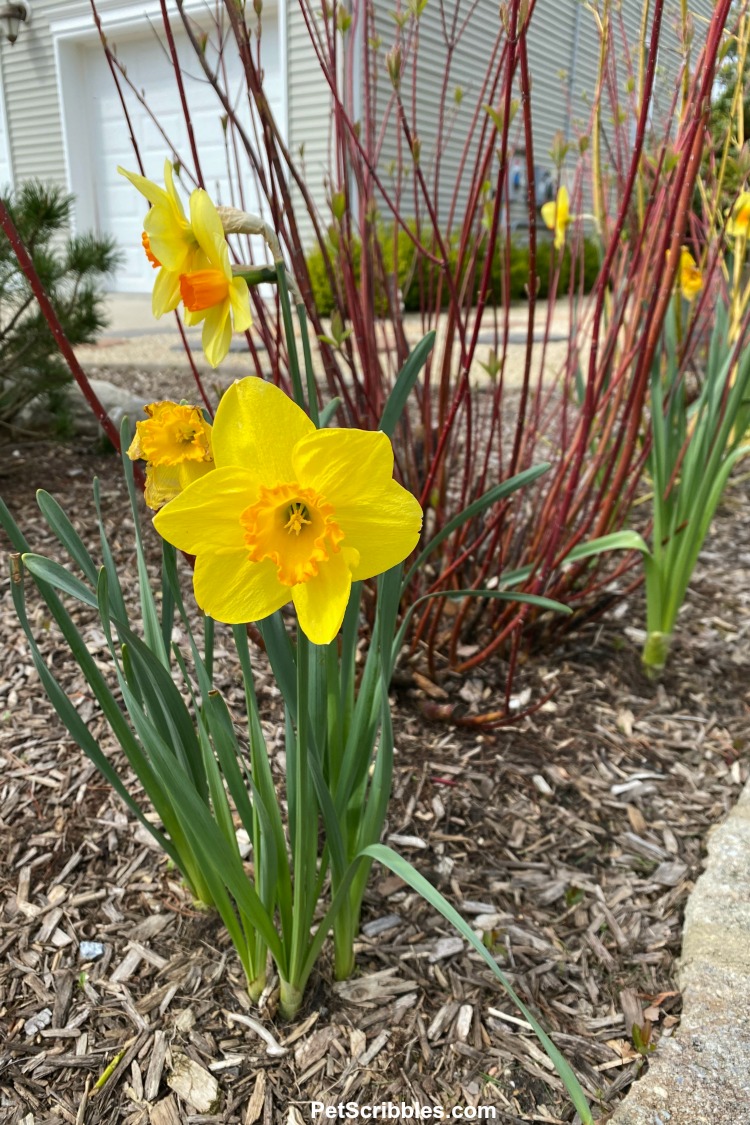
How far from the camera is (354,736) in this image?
1.11 m

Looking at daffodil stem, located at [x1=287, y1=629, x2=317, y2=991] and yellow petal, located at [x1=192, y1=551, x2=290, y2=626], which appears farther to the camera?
daffodil stem, located at [x1=287, y1=629, x2=317, y2=991]

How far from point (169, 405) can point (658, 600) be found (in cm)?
159

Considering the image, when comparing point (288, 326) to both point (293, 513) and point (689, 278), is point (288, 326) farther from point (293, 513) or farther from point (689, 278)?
point (689, 278)

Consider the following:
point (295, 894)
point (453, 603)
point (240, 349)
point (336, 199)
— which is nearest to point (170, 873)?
point (295, 894)

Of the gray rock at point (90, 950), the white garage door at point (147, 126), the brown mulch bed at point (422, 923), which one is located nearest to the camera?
the brown mulch bed at point (422, 923)

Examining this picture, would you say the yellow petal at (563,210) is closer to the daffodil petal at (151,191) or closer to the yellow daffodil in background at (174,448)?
the daffodil petal at (151,191)

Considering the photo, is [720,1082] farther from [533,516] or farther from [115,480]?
[115,480]

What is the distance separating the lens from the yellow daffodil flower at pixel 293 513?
0.75 meters

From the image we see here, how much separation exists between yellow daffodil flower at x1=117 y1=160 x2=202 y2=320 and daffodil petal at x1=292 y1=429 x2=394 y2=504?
0.98ft

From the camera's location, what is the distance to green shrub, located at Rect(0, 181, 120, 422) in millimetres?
2578

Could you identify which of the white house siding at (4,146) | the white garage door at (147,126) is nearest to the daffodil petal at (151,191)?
the white garage door at (147,126)

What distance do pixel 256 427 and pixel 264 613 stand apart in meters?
0.19

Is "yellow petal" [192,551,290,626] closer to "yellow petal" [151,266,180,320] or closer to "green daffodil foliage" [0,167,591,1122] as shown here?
"green daffodil foliage" [0,167,591,1122]

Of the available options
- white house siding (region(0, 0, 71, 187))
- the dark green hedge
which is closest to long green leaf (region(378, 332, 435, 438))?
the dark green hedge
